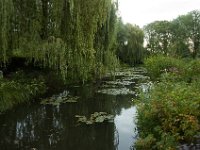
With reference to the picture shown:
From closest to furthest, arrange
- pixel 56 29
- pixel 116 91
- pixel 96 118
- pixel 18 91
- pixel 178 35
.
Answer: pixel 96 118
pixel 18 91
pixel 56 29
pixel 116 91
pixel 178 35

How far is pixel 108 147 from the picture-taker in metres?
9.08

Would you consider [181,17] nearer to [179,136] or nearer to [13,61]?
[13,61]

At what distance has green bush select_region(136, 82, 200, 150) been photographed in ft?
22.5

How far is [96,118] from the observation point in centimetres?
1200

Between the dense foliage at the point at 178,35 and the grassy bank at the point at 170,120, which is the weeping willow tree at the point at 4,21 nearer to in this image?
the grassy bank at the point at 170,120

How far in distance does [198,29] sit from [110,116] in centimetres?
4539

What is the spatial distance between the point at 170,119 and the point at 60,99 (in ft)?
29.9

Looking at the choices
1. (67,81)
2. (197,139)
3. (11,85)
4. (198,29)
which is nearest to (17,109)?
(11,85)

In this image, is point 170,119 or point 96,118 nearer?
point 170,119

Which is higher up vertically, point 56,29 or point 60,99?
point 56,29

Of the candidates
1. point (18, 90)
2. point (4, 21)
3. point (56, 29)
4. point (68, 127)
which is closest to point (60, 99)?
point (18, 90)

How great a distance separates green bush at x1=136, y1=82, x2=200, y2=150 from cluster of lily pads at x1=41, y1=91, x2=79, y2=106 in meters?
6.86

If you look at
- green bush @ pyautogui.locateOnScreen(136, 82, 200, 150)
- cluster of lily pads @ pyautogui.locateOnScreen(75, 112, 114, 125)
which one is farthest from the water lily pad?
green bush @ pyautogui.locateOnScreen(136, 82, 200, 150)

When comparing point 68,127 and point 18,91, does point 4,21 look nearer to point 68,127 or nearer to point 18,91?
point 18,91
